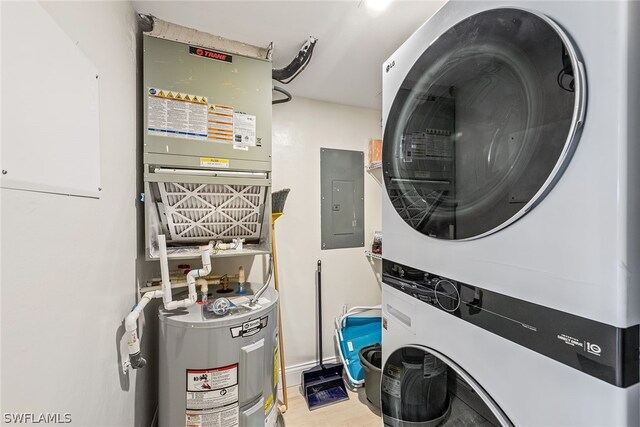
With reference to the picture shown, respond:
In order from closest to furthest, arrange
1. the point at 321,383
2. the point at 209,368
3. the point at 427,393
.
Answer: the point at 427,393 < the point at 209,368 < the point at 321,383

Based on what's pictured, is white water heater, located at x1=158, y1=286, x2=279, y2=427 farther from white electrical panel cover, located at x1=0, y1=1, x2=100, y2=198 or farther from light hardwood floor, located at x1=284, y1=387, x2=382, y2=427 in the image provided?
white electrical panel cover, located at x1=0, y1=1, x2=100, y2=198

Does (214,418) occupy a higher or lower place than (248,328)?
lower

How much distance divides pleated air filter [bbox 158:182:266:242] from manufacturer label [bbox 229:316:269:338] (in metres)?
0.54

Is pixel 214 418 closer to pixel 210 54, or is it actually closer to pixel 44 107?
pixel 44 107

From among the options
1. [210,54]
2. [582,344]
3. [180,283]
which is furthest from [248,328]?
[210,54]

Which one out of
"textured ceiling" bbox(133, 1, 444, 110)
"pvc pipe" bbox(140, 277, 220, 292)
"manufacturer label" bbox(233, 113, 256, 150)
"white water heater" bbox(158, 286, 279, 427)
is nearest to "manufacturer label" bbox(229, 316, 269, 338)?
"white water heater" bbox(158, 286, 279, 427)

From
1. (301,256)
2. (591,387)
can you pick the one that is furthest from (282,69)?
(591,387)

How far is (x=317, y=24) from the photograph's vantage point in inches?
52.7

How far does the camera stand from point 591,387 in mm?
446

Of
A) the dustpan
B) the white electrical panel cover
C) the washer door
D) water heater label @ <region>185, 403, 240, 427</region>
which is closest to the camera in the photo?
the white electrical panel cover

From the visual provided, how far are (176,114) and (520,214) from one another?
4.80ft

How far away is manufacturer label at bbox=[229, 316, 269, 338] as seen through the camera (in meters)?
1.22

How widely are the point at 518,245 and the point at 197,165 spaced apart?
1350mm

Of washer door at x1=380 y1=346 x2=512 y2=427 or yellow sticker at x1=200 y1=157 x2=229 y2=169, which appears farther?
yellow sticker at x1=200 y1=157 x2=229 y2=169
